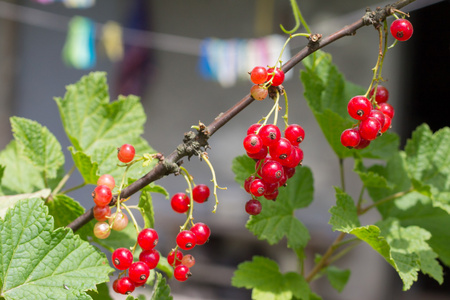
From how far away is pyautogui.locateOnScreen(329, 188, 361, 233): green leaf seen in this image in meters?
0.52

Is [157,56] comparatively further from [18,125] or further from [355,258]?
[18,125]

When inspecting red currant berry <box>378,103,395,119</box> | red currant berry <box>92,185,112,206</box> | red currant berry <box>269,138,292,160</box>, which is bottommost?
red currant berry <box>92,185,112,206</box>

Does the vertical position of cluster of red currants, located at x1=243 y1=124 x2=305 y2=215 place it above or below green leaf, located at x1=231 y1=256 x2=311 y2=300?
above

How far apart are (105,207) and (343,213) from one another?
275 mm

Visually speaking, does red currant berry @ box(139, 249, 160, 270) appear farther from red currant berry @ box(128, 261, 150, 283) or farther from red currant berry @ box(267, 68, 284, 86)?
red currant berry @ box(267, 68, 284, 86)

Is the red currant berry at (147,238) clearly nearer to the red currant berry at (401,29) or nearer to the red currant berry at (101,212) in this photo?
the red currant berry at (101,212)

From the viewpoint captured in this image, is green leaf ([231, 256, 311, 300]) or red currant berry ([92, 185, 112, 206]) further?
green leaf ([231, 256, 311, 300])

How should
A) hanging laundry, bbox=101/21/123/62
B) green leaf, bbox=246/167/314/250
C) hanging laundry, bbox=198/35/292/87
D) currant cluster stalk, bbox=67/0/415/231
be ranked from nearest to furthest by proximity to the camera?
1. currant cluster stalk, bbox=67/0/415/231
2. green leaf, bbox=246/167/314/250
3. hanging laundry, bbox=198/35/292/87
4. hanging laundry, bbox=101/21/123/62

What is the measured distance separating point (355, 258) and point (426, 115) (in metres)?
1.08

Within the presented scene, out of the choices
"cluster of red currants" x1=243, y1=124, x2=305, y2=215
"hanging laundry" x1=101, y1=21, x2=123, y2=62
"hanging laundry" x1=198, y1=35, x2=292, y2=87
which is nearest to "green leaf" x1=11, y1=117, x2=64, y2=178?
"cluster of red currants" x1=243, y1=124, x2=305, y2=215

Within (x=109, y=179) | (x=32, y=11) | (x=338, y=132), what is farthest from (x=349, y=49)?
(x=109, y=179)

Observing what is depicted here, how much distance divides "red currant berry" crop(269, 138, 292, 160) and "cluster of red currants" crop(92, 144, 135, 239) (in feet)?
0.48

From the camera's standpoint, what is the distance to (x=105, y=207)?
48 cm

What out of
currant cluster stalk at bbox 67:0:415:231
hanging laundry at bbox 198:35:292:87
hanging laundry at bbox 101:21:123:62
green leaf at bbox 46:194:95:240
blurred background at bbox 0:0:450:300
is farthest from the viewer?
hanging laundry at bbox 101:21:123:62
